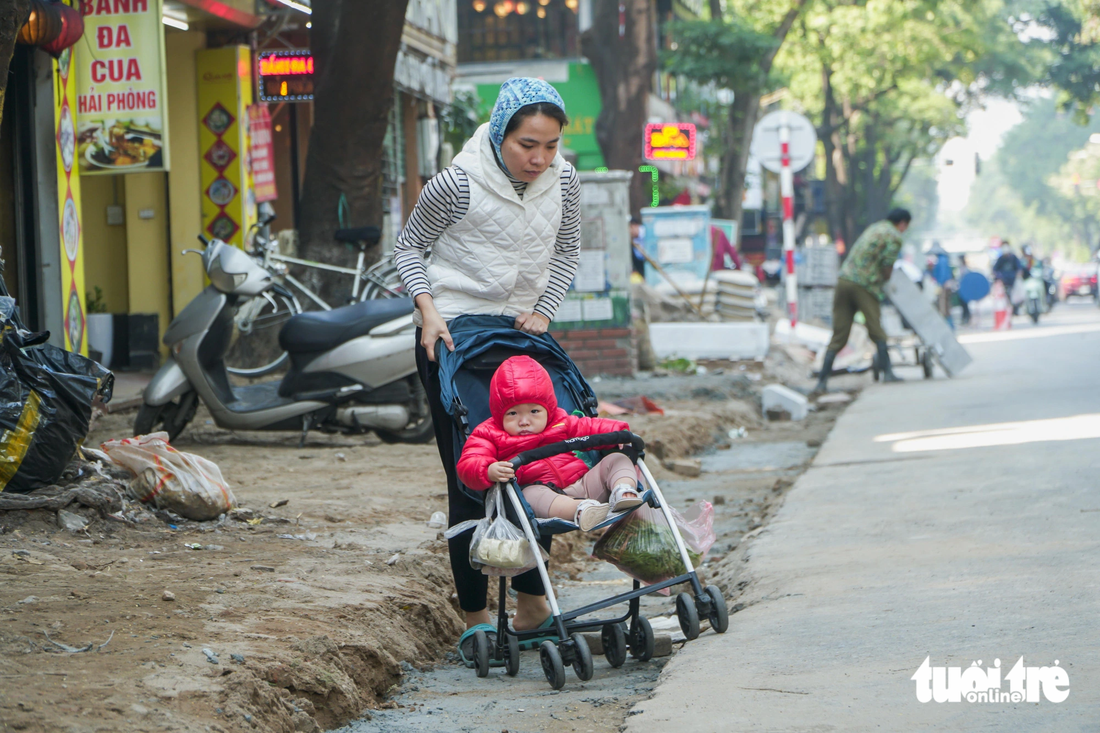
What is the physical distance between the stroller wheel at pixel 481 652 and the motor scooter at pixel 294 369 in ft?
14.1

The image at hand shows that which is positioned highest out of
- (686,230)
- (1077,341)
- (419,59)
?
(419,59)

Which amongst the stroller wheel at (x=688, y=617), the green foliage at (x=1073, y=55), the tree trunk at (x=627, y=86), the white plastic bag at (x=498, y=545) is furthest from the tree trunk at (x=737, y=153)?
the white plastic bag at (x=498, y=545)

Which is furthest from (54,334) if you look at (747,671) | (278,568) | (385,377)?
(747,671)

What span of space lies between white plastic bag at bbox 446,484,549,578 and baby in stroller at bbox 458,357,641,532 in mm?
82

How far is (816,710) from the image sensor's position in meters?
3.19

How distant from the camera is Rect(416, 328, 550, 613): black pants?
4.21 metres

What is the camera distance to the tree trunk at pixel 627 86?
21.9 m

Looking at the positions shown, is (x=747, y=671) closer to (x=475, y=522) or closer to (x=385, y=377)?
(x=475, y=522)

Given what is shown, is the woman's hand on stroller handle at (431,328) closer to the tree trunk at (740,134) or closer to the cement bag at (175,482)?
the cement bag at (175,482)

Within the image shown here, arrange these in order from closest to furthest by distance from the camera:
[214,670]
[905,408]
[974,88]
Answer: [214,670] < [905,408] < [974,88]

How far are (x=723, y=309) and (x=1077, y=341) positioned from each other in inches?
211

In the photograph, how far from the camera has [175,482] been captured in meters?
5.61

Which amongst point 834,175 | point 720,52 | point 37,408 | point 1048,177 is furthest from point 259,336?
point 1048,177

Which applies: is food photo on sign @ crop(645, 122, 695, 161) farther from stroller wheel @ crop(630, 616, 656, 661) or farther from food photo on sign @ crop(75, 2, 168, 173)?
stroller wheel @ crop(630, 616, 656, 661)
